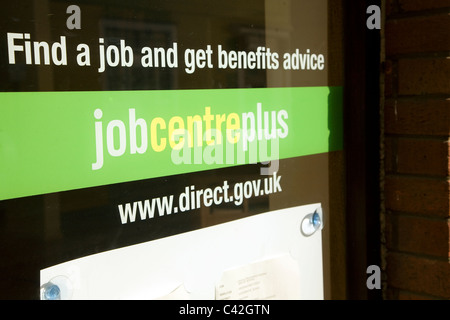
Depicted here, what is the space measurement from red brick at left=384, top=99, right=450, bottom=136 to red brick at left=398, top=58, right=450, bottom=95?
0.11ft

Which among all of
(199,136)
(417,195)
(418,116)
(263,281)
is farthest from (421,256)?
(199,136)

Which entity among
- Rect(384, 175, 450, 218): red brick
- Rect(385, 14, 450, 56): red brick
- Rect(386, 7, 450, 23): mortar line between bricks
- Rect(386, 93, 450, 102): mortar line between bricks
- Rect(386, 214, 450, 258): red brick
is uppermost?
Rect(386, 7, 450, 23): mortar line between bricks

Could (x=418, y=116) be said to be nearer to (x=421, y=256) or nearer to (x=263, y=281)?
(x=421, y=256)

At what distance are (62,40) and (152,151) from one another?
344mm

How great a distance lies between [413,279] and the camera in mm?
2006

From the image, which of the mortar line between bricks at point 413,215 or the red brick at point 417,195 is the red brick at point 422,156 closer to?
the red brick at point 417,195

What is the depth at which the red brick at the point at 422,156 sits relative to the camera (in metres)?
1.90

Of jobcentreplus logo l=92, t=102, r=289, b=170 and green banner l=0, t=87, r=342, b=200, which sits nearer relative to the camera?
green banner l=0, t=87, r=342, b=200

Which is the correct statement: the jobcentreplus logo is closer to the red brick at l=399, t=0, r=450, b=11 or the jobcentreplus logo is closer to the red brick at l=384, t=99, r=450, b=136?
the red brick at l=384, t=99, r=450, b=136

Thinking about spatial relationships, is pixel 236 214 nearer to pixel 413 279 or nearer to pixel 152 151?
pixel 152 151

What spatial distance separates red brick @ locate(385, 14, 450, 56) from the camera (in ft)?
6.15

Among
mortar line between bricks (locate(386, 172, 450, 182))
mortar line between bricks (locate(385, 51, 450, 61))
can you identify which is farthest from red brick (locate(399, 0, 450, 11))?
mortar line between bricks (locate(386, 172, 450, 182))

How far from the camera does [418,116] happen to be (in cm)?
194
